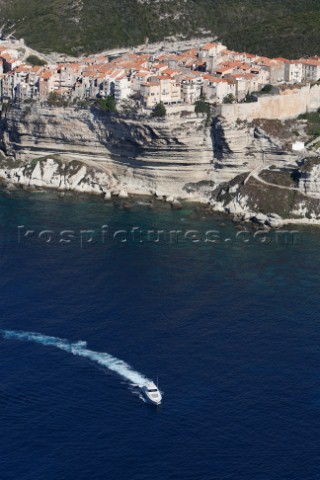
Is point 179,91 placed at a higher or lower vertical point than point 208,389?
higher

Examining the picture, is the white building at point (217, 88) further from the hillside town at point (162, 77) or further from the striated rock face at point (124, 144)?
the striated rock face at point (124, 144)

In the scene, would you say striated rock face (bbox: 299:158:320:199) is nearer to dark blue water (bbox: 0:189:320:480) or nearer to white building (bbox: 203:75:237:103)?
dark blue water (bbox: 0:189:320:480)

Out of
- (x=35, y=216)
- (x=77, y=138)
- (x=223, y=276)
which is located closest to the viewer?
(x=223, y=276)

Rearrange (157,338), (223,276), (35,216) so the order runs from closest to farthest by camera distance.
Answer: (157,338)
(223,276)
(35,216)

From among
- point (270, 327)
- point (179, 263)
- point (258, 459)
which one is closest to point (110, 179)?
point (179, 263)

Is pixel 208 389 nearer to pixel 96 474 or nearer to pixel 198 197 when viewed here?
pixel 96 474

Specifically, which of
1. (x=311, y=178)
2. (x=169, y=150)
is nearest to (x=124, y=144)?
(x=169, y=150)

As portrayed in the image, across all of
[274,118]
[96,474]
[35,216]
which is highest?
[274,118]
